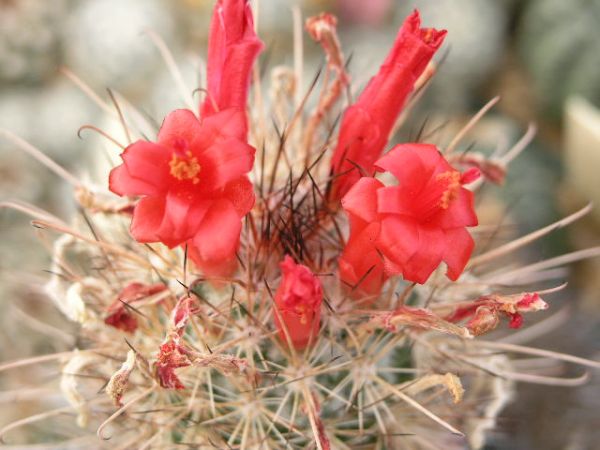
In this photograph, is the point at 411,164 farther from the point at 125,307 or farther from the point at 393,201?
the point at 125,307

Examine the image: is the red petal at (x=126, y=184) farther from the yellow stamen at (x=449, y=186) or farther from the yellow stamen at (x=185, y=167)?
the yellow stamen at (x=449, y=186)

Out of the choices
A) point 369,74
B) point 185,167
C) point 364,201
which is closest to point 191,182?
point 185,167

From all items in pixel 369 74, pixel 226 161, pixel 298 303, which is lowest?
pixel 298 303

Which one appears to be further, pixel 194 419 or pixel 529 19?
pixel 529 19

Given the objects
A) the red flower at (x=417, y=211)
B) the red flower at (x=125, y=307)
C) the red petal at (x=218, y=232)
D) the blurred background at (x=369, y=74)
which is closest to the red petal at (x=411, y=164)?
the red flower at (x=417, y=211)

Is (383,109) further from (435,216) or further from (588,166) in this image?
(588,166)

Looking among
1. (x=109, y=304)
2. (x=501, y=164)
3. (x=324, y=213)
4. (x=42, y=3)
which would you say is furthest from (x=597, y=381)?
(x=42, y=3)

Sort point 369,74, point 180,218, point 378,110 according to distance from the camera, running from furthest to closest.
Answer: point 369,74
point 378,110
point 180,218
